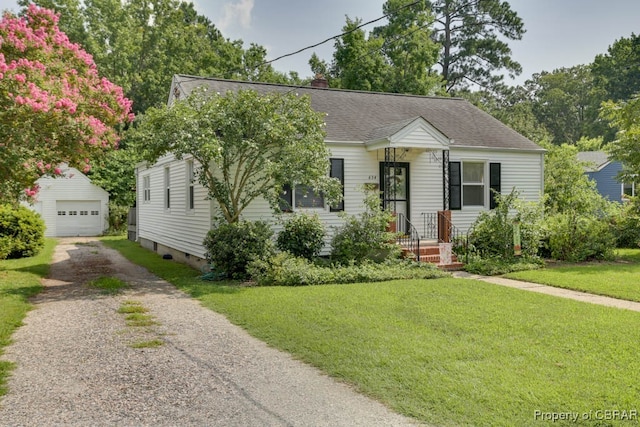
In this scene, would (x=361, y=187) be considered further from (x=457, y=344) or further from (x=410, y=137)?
(x=457, y=344)

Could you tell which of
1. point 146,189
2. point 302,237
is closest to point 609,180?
point 302,237

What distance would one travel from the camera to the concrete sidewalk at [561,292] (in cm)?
876

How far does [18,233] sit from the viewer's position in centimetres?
1698

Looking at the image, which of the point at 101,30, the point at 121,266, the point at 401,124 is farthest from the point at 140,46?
the point at 401,124

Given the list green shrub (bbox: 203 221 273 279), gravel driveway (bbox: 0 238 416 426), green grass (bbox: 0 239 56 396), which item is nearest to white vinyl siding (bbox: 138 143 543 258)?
green shrub (bbox: 203 221 273 279)

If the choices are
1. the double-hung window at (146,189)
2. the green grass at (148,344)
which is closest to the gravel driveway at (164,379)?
the green grass at (148,344)

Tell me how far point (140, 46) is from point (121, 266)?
2698 cm

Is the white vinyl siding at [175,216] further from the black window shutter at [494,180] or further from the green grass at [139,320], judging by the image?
the black window shutter at [494,180]

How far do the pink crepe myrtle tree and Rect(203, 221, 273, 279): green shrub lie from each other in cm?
332

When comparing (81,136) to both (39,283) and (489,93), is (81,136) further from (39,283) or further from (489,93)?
(489,93)

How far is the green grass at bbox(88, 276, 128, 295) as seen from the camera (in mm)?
10711

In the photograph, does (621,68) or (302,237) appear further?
(621,68)

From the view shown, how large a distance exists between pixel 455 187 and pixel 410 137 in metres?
2.91

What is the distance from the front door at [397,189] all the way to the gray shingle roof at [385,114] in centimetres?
121
